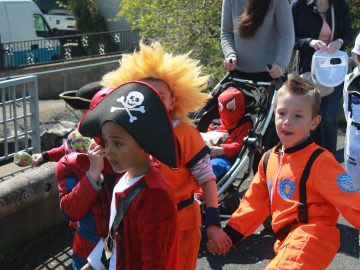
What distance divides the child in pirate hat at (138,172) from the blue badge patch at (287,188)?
0.76 m

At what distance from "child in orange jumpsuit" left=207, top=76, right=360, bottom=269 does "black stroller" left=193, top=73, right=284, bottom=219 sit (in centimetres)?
130

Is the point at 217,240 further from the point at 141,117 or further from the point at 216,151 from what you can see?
the point at 216,151

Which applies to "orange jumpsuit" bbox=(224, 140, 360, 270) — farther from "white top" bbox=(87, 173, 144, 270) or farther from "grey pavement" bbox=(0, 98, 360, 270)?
"grey pavement" bbox=(0, 98, 360, 270)

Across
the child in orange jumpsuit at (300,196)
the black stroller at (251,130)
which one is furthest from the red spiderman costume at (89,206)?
the black stroller at (251,130)

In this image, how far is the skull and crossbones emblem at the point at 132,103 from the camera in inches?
83.7

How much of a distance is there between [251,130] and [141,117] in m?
2.46

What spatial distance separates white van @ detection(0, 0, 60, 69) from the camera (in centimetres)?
1491

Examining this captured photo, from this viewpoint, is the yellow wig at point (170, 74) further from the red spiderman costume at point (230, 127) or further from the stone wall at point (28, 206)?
the stone wall at point (28, 206)

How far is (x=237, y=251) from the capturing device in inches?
170

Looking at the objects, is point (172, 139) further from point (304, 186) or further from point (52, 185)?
point (52, 185)

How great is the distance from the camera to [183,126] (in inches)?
117

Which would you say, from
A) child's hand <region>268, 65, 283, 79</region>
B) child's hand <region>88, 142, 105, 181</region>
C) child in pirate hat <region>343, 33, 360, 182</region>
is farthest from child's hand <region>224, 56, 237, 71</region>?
child's hand <region>88, 142, 105, 181</region>

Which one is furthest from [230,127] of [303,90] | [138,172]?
[138,172]

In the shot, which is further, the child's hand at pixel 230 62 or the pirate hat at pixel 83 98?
the child's hand at pixel 230 62
